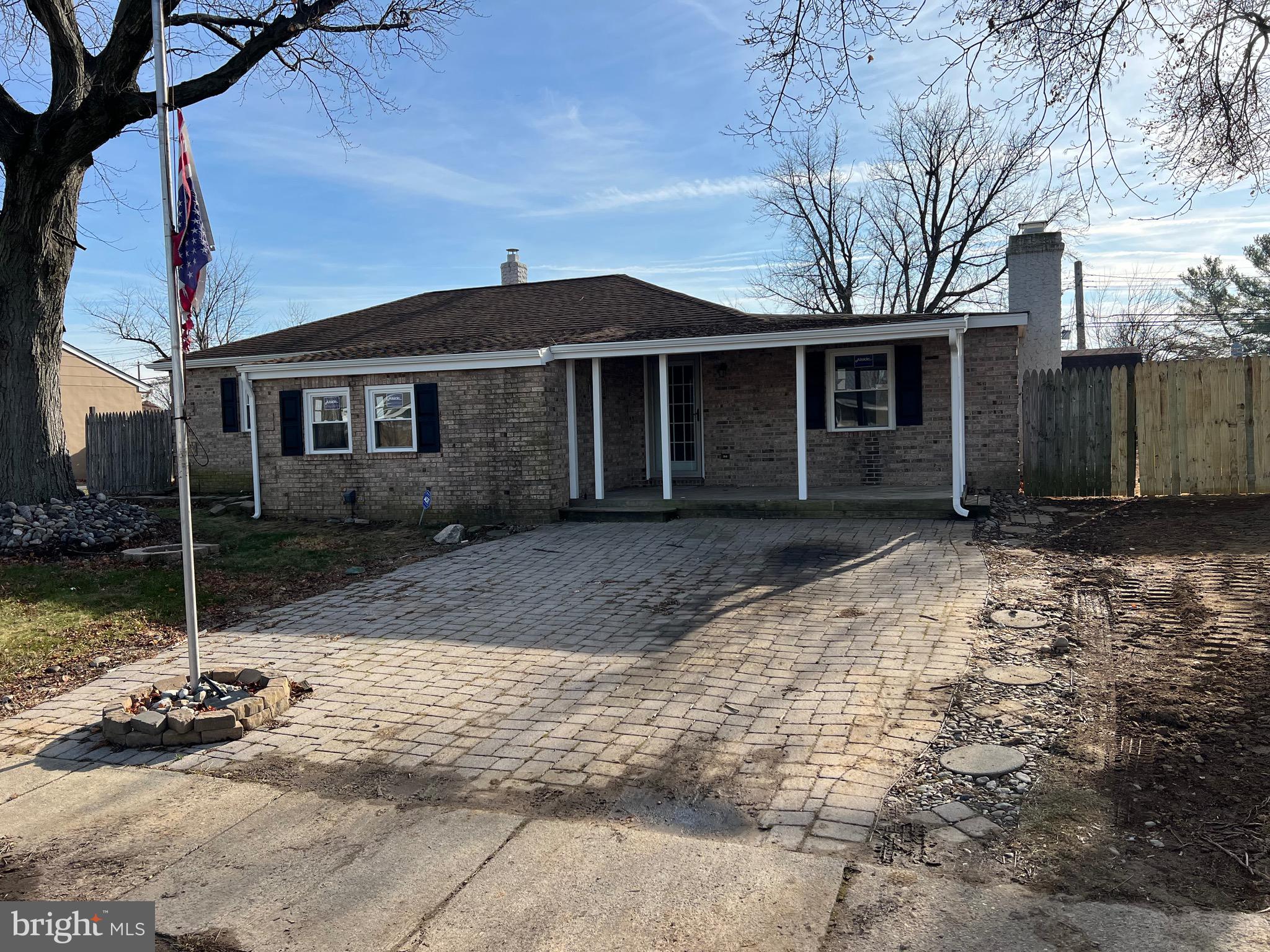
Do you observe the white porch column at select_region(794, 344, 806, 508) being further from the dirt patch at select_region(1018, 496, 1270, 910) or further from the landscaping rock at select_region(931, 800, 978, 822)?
the landscaping rock at select_region(931, 800, 978, 822)

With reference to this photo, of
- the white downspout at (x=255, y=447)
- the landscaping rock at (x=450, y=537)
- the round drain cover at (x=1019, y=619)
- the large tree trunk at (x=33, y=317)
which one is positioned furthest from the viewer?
the white downspout at (x=255, y=447)

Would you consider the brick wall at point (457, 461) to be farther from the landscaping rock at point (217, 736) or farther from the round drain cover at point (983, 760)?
the round drain cover at point (983, 760)

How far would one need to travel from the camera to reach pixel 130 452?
20.3 meters

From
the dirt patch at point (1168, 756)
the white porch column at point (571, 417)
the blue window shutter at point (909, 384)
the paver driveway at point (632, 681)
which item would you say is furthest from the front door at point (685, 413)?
the dirt patch at point (1168, 756)

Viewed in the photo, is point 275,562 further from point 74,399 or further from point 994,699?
point 74,399

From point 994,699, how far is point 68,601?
29.0 ft

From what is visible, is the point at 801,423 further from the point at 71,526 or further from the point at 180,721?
the point at 71,526

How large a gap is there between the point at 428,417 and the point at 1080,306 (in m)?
26.6

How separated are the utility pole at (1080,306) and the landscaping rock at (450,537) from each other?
2637 centimetres

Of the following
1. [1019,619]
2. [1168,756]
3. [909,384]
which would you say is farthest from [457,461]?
[1168,756]

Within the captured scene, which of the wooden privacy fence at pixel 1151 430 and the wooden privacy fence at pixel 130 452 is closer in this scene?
the wooden privacy fence at pixel 1151 430

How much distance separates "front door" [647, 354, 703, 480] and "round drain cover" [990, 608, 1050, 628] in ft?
28.2

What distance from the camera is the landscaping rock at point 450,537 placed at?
12.7 meters

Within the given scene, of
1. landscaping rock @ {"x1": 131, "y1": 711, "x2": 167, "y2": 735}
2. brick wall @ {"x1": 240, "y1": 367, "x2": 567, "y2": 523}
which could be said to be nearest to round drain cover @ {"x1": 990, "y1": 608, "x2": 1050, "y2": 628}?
landscaping rock @ {"x1": 131, "y1": 711, "x2": 167, "y2": 735}
